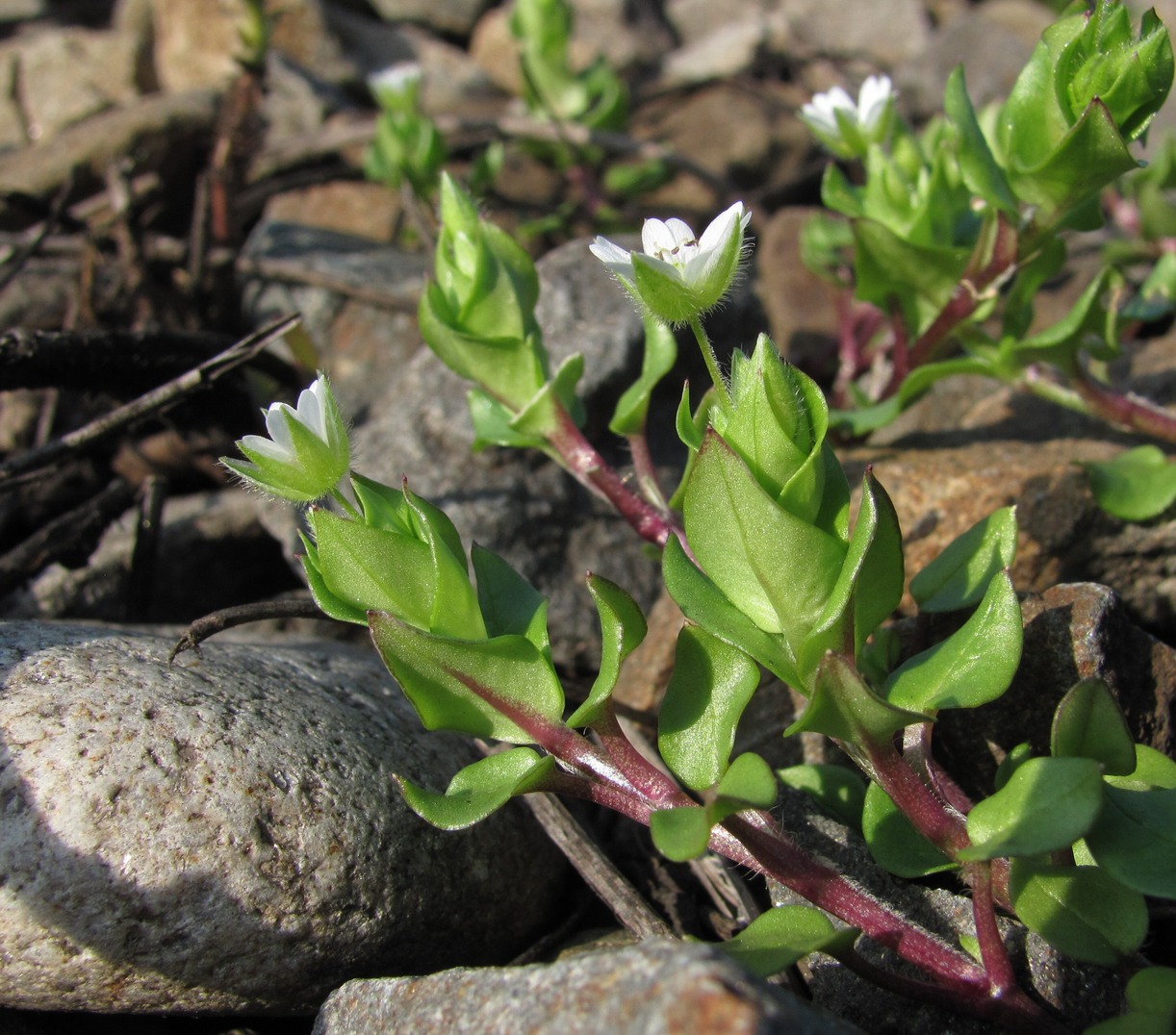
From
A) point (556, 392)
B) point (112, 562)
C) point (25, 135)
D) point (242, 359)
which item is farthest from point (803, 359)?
point (25, 135)

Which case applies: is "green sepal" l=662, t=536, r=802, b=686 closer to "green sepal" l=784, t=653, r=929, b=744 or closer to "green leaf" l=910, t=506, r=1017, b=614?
"green sepal" l=784, t=653, r=929, b=744

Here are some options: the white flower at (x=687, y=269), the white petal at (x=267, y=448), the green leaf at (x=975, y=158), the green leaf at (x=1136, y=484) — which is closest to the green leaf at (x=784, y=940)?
the white flower at (x=687, y=269)

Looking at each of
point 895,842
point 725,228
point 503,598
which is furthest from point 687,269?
point 895,842

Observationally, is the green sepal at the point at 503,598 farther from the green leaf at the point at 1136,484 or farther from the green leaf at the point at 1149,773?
the green leaf at the point at 1136,484

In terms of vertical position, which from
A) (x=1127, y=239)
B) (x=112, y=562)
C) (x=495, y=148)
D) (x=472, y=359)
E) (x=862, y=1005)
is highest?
(x=472, y=359)

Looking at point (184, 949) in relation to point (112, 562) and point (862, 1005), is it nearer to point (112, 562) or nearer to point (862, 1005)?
point (862, 1005)

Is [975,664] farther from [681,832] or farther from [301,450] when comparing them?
[301,450]
